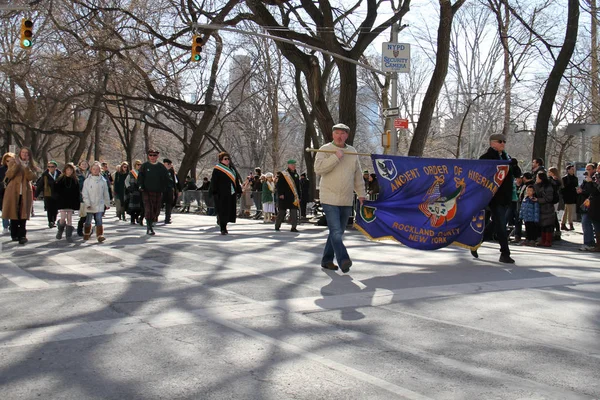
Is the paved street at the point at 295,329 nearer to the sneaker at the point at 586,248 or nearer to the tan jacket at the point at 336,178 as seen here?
the tan jacket at the point at 336,178

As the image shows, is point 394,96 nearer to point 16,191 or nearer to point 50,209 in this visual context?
point 50,209

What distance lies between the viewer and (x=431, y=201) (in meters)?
10.2

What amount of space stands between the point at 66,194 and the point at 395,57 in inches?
419

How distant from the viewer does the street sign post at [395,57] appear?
2000cm

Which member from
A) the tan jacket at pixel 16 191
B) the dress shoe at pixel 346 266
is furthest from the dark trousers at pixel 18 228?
the dress shoe at pixel 346 266

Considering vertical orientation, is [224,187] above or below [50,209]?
above

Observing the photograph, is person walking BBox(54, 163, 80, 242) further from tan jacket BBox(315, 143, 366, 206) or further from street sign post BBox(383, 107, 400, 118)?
street sign post BBox(383, 107, 400, 118)

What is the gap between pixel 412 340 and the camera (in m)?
5.43

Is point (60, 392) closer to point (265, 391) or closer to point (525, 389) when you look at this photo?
point (265, 391)

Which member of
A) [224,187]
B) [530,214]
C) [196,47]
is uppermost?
[196,47]

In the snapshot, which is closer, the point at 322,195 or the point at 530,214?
the point at 322,195

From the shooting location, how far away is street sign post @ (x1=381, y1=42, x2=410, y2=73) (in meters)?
20.0

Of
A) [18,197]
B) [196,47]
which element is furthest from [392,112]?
[18,197]

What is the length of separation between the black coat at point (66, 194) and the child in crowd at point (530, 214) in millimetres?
9082
